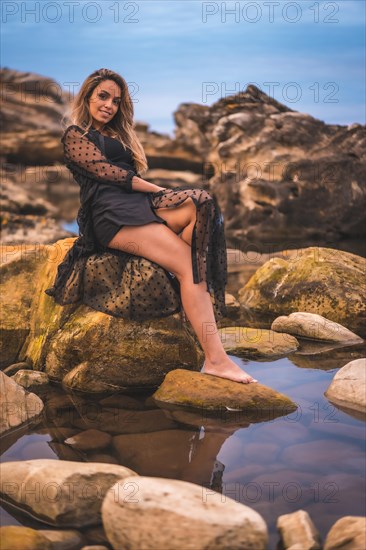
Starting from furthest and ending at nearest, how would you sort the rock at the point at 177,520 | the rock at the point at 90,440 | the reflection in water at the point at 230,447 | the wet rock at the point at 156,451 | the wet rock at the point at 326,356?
the wet rock at the point at 326,356
the rock at the point at 90,440
the wet rock at the point at 156,451
the reflection in water at the point at 230,447
the rock at the point at 177,520

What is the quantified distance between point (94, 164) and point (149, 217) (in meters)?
0.59

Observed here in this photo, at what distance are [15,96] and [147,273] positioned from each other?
2298 centimetres

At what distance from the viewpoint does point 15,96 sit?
25.8 m

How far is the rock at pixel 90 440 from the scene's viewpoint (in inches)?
146

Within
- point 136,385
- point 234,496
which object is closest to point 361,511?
point 234,496

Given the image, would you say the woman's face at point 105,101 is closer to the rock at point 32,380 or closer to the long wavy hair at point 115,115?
the long wavy hair at point 115,115

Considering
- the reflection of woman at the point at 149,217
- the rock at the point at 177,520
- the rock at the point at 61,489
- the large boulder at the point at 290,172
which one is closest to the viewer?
the rock at the point at 177,520

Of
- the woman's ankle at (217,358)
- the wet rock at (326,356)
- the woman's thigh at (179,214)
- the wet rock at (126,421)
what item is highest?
the woman's thigh at (179,214)

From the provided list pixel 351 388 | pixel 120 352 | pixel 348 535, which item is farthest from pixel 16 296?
pixel 348 535

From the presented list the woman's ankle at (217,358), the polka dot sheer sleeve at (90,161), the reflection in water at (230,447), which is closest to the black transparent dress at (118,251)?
the polka dot sheer sleeve at (90,161)

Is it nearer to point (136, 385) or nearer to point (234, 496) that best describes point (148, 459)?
point (234, 496)

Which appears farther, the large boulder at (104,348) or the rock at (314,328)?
the rock at (314,328)

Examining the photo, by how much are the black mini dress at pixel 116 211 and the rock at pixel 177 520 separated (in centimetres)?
239

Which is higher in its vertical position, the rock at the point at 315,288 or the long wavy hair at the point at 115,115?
the long wavy hair at the point at 115,115
